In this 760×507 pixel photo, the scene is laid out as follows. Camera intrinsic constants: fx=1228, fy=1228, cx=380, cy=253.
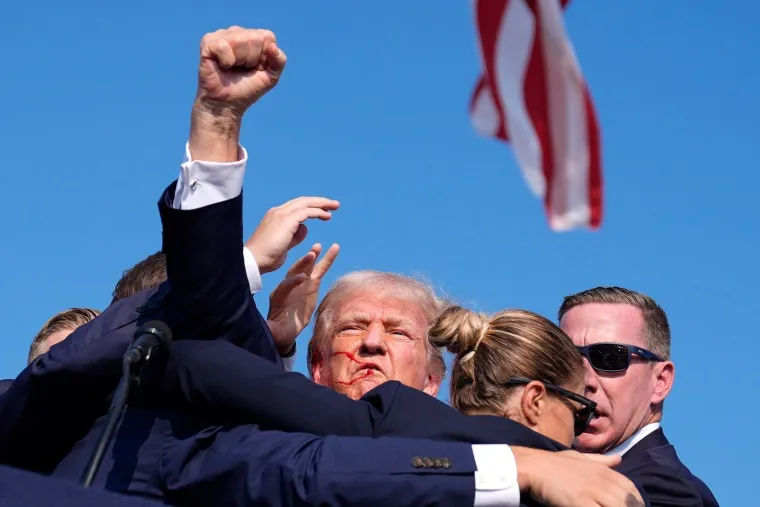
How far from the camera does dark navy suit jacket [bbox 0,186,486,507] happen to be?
10.9 ft

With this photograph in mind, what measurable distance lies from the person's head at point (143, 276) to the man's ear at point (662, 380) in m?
2.52

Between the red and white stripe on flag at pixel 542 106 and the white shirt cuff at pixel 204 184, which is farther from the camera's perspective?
the white shirt cuff at pixel 204 184

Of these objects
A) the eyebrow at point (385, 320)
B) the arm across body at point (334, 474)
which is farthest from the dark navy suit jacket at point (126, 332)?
the eyebrow at point (385, 320)

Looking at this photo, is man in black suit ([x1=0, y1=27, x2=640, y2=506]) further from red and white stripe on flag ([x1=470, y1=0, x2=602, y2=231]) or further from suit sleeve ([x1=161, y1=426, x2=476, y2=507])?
red and white stripe on flag ([x1=470, y1=0, x2=602, y2=231])

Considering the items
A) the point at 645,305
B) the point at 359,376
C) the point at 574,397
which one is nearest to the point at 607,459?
the point at 574,397

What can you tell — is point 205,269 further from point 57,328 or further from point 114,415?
point 57,328

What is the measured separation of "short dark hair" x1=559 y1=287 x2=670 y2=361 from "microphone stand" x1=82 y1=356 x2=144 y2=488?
3286 mm

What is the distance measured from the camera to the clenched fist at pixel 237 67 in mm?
3785

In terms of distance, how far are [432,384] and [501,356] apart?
5.79ft

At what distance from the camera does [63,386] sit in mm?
3697

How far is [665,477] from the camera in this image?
468 centimetres

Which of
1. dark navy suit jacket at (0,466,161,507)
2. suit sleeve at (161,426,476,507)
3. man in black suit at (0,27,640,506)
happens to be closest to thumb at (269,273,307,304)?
man in black suit at (0,27,640,506)

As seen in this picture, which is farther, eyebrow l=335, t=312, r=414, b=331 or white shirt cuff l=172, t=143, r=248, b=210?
eyebrow l=335, t=312, r=414, b=331

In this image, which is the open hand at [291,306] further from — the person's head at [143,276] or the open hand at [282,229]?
the person's head at [143,276]
